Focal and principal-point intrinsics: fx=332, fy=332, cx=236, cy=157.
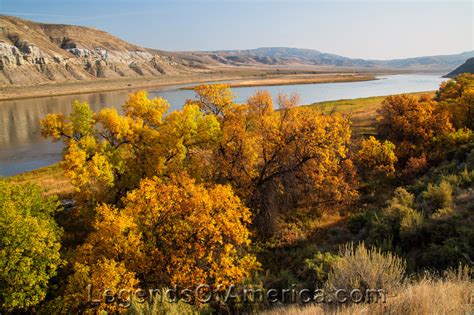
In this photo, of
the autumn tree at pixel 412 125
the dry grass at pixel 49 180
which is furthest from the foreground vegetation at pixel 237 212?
the dry grass at pixel 49 180

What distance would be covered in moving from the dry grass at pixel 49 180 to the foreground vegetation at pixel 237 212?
57cm

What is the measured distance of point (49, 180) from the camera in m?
32.0

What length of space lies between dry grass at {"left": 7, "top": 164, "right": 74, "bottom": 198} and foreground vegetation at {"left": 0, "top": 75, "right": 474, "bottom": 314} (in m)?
0.57

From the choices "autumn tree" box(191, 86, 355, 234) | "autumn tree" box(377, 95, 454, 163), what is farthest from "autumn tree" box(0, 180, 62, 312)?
"autumn tree" box(377, 95, 454, 163)

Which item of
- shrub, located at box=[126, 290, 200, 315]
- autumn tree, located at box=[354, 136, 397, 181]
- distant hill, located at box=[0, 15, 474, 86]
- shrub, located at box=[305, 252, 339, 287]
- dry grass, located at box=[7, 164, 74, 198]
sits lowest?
dry grass, located at box=[7, 164, 74, 198]

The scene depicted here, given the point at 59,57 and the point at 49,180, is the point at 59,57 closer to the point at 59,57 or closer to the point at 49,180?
the point at 59,57

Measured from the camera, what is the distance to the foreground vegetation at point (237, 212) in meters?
11.3

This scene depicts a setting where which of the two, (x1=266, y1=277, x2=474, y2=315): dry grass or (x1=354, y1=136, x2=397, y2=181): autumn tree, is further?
(x1=354, y1=136, x2=397, y2=181): autumn tree

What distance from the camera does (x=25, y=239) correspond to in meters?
12.9

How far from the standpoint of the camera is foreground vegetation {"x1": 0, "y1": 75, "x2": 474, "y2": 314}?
11.3 m

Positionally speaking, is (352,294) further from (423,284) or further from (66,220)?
(66,220)

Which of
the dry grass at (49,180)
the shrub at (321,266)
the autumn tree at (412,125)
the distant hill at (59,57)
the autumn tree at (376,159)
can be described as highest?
the distant hill at (59,57)

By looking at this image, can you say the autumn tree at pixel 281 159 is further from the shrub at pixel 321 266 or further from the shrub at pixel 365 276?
the shrub at pixel 365 276

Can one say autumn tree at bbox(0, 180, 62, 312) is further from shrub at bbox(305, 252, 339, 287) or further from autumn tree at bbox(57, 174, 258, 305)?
shrub at bbox(305, 252, 339, 287)
